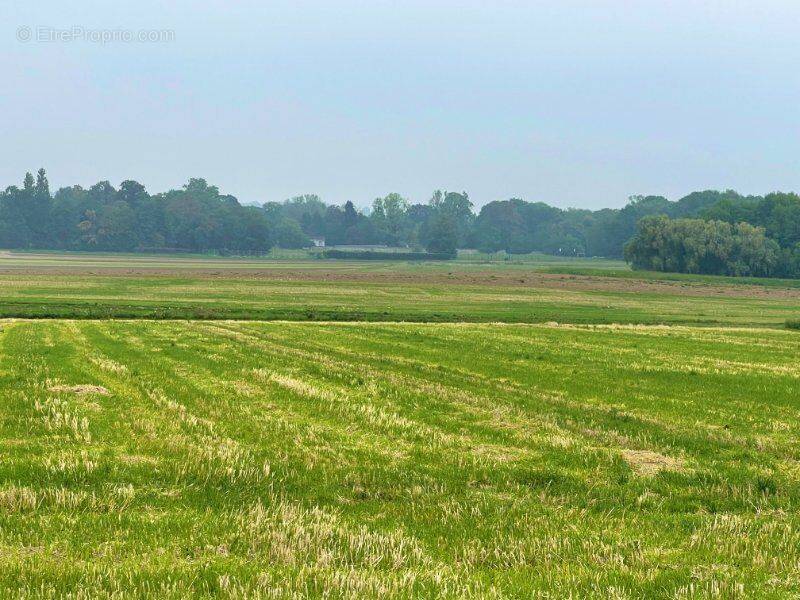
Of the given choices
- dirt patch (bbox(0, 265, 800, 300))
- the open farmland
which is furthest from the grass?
dirt patch (bbox(0, 265, 800, 300))

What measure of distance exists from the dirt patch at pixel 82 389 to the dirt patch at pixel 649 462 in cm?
1443

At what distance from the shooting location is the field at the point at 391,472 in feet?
31.6

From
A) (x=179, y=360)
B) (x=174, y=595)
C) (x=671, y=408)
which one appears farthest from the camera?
(x=179, y=360)

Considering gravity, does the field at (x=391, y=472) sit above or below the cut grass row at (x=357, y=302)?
above

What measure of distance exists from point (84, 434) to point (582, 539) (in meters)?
11.0

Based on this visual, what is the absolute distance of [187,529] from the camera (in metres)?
11.1

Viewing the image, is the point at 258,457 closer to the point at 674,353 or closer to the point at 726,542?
the point at 726,542

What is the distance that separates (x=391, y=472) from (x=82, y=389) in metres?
12.5

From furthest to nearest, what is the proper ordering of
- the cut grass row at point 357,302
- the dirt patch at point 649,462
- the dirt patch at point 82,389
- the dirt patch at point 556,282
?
1. the dirt patch at point 556,282
2. the cut grass row at point 357,302
3. the dirt patch at point 82,389
4. the dirt patch at point 649,462

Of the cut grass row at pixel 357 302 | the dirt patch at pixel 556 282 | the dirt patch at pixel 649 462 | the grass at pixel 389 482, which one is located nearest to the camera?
the grass at pixel 389 482

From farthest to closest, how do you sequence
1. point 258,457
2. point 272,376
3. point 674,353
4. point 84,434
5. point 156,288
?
point 156,288, point 674,353, point 272,376, point 84,434, point 258,457

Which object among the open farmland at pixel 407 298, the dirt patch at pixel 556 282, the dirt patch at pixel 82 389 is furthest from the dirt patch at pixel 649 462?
the dirt patch at pixel 556 282

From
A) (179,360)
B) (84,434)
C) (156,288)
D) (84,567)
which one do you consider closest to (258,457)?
(84,434)

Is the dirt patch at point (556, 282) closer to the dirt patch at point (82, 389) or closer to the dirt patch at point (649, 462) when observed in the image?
the dirt patch at point (82, 389)
